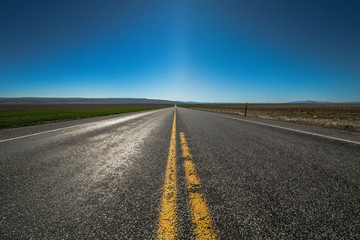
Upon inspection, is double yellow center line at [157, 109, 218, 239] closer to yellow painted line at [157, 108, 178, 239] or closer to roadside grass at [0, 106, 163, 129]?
yellow painted line at [157, 108, 178, 239]

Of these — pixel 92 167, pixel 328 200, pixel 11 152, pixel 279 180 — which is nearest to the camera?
pixel 328 200

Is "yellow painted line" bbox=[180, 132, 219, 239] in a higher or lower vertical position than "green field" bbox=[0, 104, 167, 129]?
higher

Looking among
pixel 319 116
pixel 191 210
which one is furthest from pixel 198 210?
pixel 319 116

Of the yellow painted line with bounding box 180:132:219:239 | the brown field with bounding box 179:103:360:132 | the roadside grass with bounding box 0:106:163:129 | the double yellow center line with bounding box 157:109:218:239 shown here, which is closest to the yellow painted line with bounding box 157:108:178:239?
the double yellow center line with bounding box 157:109:218:239

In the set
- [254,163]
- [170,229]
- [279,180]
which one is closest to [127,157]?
[170,229]

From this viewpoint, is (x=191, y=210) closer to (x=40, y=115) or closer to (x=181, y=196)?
(x=181, y=196)

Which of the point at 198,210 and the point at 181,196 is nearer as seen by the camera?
the point at 198,210

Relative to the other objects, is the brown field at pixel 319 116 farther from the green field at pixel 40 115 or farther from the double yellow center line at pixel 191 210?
the green field at pixel 40 115

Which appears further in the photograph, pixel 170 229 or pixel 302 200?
pixel 302 200

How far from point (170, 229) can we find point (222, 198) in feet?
2.05

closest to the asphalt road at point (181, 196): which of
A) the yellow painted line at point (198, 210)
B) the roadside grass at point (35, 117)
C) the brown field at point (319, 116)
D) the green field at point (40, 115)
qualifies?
the yellow painted line at point (198, 210)

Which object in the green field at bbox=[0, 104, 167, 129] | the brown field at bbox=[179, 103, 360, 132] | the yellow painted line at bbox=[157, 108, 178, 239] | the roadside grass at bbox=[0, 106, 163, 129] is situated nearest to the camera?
the yellow painted line at bbox=[157, 108, 178, 239]

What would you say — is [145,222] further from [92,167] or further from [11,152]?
[11,152]

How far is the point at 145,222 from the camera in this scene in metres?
1.12
